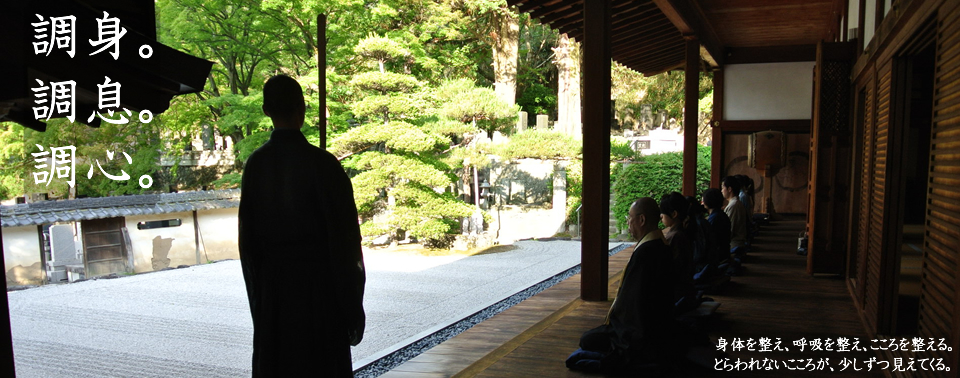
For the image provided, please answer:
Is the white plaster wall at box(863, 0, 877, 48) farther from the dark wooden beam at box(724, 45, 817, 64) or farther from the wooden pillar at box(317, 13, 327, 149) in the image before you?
the dark wooden beam at box(724, 45, 817, 64)

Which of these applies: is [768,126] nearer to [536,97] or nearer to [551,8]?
[551,8]

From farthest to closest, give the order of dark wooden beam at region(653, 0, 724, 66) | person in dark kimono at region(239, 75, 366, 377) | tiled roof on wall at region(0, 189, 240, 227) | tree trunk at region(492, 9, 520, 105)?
tree trunk at region(492, 9, 520, 105)
tiled roof on wall at region(0, 189, 240, 227)
dark wooden beam at region(653, 0, 724, 66)
person in dark kimono at region(239, 75, 366, 377)

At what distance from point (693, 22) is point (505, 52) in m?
10.7

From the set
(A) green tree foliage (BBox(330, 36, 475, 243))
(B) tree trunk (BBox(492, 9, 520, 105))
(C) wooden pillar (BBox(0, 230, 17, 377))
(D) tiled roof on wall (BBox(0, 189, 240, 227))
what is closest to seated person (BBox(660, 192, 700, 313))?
(C) wooden pillar (BBox(0, 230, 17, 377))

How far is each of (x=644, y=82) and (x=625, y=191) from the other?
6664mm

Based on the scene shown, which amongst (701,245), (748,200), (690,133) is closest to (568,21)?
(701,245)

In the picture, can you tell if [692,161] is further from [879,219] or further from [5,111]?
[5,111]

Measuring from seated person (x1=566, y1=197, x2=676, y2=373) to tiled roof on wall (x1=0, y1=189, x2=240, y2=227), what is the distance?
440 inches

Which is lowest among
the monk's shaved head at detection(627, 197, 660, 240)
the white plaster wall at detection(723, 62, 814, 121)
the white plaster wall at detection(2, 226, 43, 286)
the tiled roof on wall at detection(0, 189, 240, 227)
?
the white plaster wall at detection(2, 226, 43, 286)

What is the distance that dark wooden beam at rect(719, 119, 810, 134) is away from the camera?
8328 millimetres

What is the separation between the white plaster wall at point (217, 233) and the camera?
14.7 meters

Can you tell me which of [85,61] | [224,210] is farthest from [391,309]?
[224,210]

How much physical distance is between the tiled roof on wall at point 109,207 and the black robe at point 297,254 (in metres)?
11.4

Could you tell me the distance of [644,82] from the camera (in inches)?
693
